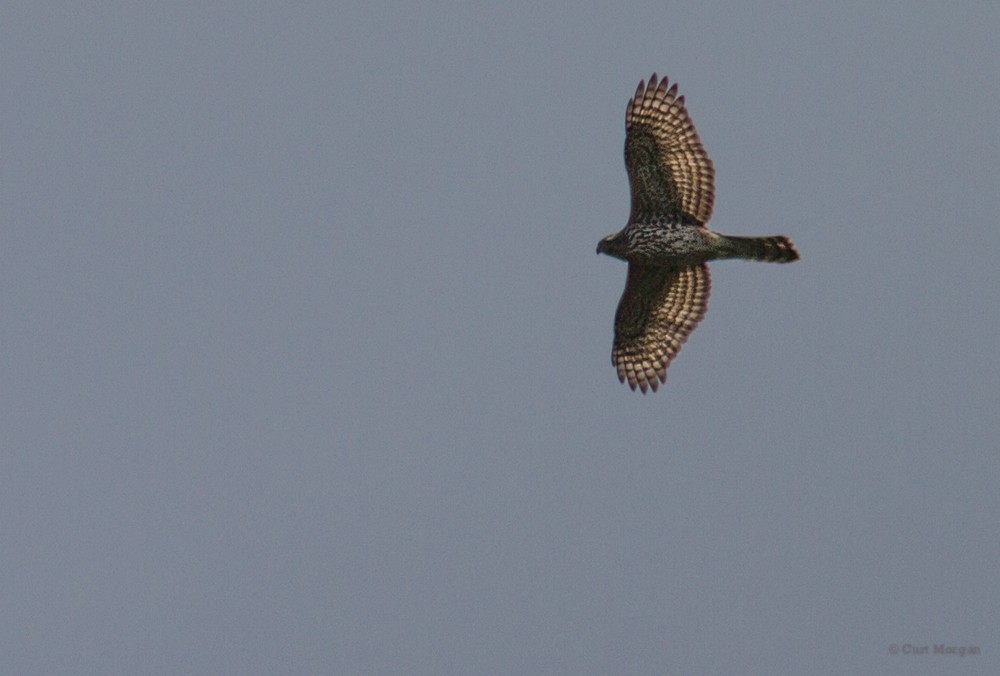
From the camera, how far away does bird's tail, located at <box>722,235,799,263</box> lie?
21141 millimetres

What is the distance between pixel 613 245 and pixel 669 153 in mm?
1295

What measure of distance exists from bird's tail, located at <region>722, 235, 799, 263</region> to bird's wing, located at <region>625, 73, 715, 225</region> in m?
0.48

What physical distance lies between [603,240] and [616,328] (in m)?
1.70

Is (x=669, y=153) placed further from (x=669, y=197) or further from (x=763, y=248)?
(x=763, y=248)

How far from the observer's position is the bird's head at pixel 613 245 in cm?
2188

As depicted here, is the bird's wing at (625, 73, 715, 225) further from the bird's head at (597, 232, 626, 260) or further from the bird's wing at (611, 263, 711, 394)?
the bird's wing at (611, 263, 711, 394)

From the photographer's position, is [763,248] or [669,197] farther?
[669,197]

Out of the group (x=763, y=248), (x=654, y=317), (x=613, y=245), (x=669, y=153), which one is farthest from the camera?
(x=654, y=317)

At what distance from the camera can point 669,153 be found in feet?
70.6

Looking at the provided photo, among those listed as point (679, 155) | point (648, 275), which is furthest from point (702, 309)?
point (679, 155)

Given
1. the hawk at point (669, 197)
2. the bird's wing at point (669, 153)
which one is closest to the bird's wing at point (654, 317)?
the hawk at point (669, 197)

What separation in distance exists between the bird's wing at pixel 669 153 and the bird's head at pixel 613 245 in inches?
26.6

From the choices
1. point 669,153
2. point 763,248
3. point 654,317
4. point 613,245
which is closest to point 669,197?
point 669,153

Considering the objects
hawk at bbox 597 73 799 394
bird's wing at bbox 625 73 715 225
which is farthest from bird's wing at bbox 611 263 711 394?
bird's wing at bbox 625 73 715 225
